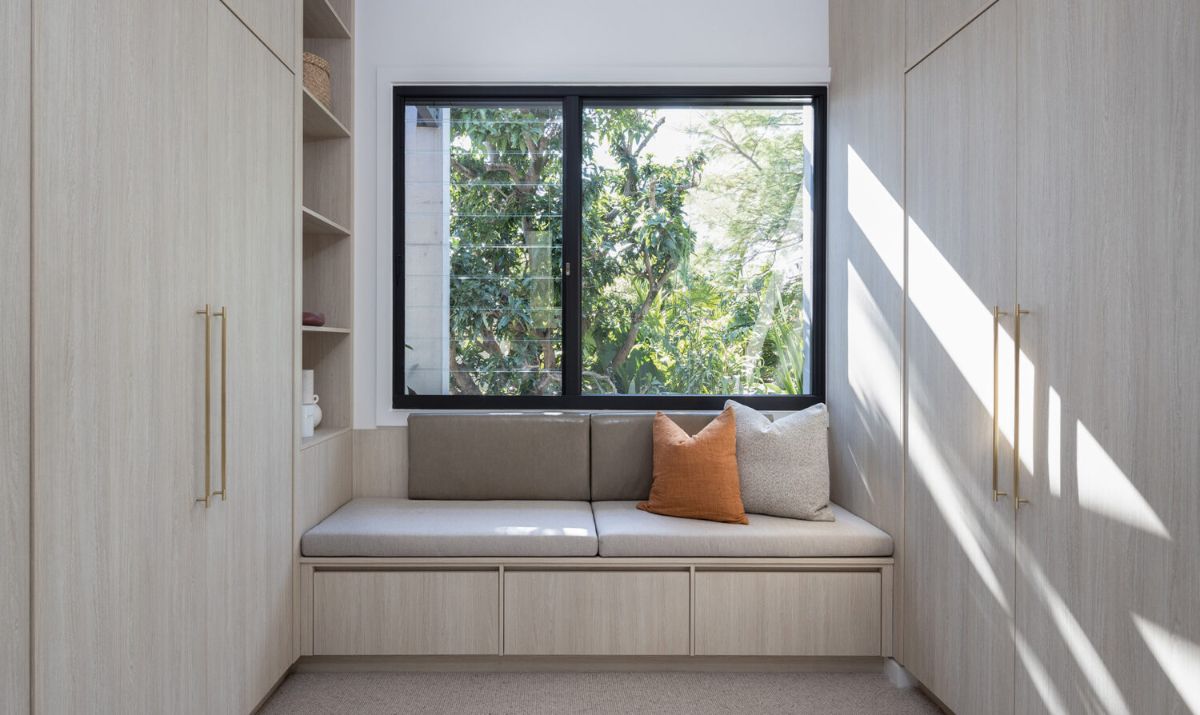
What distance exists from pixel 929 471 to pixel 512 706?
155cm

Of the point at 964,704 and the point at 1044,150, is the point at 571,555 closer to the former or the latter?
the point at 964,704

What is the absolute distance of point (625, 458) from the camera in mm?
3225

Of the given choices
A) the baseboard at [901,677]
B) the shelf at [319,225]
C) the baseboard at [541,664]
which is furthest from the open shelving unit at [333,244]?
the baseboard at [901,677]

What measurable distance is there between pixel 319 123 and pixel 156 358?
1.62 meters

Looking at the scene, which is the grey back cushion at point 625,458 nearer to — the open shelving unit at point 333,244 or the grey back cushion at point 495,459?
the grey back cushion at point 495,459

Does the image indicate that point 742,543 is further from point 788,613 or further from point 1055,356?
point 1055,356

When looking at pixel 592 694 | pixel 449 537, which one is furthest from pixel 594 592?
pixel 449 537

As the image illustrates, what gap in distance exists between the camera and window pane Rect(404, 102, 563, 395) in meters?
3.36

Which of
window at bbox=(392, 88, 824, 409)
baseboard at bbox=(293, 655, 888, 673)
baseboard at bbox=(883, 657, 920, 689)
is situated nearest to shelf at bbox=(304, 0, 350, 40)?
window at bbox=(392, 88, 824, 409)

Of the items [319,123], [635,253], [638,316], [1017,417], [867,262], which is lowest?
[1017,417]

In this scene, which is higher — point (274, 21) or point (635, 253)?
point (274, 21)

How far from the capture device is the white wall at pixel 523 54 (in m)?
3.29

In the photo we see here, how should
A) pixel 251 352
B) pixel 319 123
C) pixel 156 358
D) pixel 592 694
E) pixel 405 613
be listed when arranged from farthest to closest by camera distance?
1. pixel 319 123
2. pixel 405 613
3. pixel 592 694
4. pixel 251 352
5. pixel 156 358

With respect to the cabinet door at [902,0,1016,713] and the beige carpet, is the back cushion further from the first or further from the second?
the cabinet door at [902,0,1016,713]
